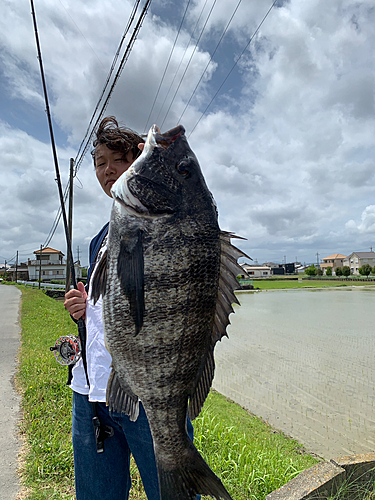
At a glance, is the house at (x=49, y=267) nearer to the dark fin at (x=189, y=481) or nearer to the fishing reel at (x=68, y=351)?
the fishing reel at (x=68, y=351)

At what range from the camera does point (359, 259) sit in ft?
305

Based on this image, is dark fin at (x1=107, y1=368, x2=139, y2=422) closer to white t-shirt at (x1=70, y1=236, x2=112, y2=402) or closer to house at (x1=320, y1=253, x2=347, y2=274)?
white t-shirt at (x1=70, y1=236, x2=112, y2=402)

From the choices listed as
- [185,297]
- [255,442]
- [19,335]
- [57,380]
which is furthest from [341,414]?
[19,335]

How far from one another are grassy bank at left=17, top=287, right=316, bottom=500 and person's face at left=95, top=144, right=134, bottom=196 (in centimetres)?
296

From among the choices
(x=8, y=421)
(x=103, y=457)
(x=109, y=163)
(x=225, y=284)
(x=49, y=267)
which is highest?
(x=49, y=267)

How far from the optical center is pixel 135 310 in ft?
4.27

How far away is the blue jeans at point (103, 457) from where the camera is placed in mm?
1698

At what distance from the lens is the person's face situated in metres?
1.93

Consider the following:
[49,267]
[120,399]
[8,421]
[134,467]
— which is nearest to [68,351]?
[120,399]

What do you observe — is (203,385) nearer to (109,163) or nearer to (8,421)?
(109,163)

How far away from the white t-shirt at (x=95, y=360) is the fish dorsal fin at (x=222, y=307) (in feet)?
1.80

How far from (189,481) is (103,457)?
630mm

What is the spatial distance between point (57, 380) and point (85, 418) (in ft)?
14.7

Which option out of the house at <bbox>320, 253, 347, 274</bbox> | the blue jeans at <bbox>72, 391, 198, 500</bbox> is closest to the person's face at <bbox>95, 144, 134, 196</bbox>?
the blue jeans at <bbox>72, 391, 198, 500</bbox>
